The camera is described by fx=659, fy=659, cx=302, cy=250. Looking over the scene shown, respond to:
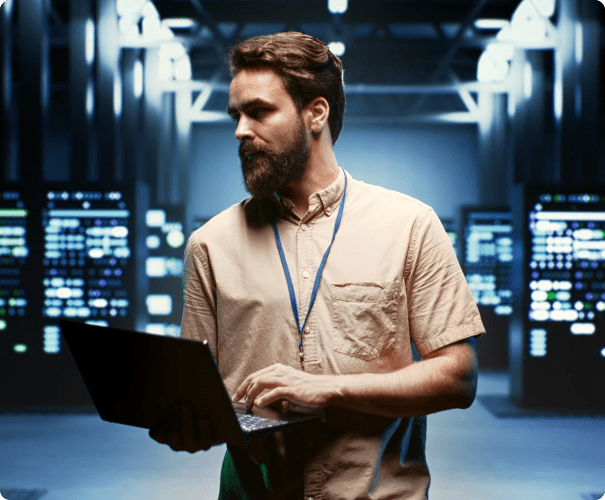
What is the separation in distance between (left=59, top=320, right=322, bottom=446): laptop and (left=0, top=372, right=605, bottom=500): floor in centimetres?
291

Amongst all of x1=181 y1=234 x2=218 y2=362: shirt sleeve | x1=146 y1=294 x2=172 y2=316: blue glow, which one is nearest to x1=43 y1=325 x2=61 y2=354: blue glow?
x1=146 y1=294 x2=172 y2=316: blue glow

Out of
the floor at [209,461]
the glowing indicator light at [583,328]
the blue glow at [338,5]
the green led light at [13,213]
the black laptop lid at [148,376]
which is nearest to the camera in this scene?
the black laptop lid at [148,376]

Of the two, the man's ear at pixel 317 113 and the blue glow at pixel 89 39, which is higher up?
the blue glow at pixel 89 39

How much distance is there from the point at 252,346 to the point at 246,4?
9035 mm

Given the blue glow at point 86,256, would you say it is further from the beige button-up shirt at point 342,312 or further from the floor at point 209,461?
the beige button-up shirt at point 342,312

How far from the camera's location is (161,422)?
50.3 inches

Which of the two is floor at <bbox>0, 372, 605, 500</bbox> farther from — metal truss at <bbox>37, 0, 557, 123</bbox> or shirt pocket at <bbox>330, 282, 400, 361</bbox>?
metal truss at <bbox>37, 0, 557, 123</bbox>

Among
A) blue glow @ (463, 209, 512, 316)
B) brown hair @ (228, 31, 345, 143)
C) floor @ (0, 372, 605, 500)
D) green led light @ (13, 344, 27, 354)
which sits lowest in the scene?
floor @ (0, 372, 605, 500)

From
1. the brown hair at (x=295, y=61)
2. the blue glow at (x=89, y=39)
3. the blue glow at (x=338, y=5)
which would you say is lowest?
the brown hair at (x=295, y=61)

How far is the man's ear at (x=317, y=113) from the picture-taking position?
151 centimetres

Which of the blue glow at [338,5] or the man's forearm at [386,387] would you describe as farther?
the blue glow at [338,5]

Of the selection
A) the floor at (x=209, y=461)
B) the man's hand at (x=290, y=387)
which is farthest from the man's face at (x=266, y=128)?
the floor at (x=209, y=461)

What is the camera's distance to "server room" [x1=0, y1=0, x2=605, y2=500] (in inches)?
54.5

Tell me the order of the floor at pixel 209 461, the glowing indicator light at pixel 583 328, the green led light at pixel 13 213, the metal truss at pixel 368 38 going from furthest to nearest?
the metal truss at pixel 368 38 < the glowing indicator light at pixel 583 328 < the green led light at pixel 13 213 < the floor at pixel 209 461
